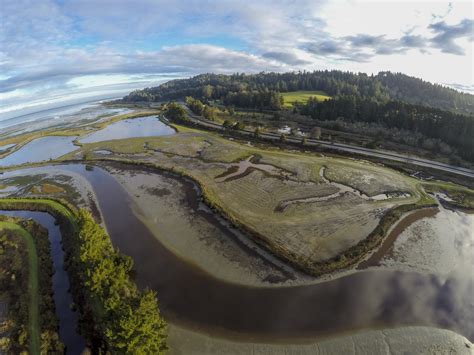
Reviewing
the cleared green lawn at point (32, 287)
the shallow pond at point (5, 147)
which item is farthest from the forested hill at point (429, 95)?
the shallow pond at point (5, 147)

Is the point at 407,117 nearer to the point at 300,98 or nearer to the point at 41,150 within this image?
the point at 300,98

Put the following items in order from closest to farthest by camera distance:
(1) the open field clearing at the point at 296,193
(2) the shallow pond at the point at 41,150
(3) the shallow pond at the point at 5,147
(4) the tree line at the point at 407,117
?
(1) the open field clearing at the point at 296,193 < (4) the tree line at the point at 407,117 < (2) the shallow pond at the point at 41,150 < (3) the shallow pond at the point at 5,147

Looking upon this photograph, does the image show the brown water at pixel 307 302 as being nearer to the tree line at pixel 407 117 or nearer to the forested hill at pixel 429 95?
the tree line at pixel 407 117

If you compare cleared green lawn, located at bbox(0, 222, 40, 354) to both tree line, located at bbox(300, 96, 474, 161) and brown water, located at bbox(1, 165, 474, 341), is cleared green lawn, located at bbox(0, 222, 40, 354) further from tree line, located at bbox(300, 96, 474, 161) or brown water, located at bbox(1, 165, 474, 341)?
tree line, located at bbox(300, 96, 474, 161)

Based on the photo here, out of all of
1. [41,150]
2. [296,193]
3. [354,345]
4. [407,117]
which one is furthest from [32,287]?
[407,117]

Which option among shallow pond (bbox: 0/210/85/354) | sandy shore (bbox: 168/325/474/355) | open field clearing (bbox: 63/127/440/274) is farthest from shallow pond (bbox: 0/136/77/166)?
sandy shore (bbox: 168/325/474/355)

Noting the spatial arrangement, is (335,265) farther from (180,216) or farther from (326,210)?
(180,216)
